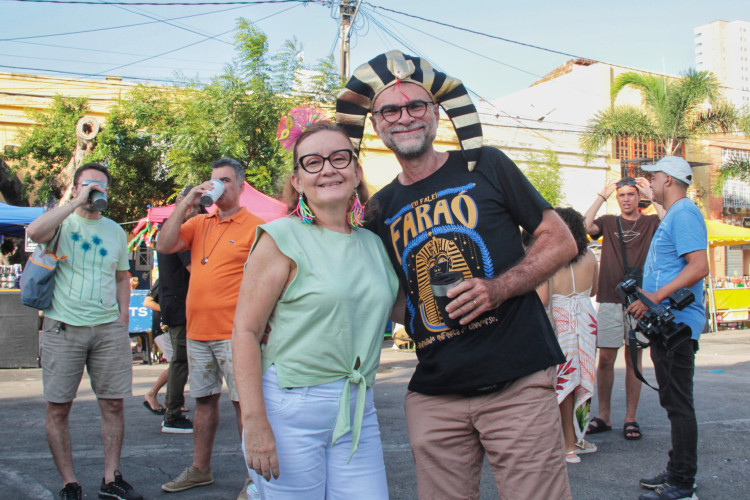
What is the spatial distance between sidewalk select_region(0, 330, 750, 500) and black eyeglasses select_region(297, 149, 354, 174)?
2.47 meters

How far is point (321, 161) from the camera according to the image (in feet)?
7.25

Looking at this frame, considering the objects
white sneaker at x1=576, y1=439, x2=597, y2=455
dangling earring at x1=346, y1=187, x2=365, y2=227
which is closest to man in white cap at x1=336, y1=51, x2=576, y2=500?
dangling earring at x1=346, y1=187, x2=365, y2=227

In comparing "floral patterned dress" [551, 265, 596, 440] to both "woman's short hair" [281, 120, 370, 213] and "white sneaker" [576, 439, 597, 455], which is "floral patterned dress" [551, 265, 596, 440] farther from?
"woman's short hair" [281, 120, 370, 213]

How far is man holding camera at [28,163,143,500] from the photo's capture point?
3.81 meters

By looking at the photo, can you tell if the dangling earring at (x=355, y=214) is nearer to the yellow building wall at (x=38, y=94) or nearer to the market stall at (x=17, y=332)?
the market stall at (x=17, y=332)

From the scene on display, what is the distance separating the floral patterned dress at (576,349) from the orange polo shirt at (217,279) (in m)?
2.37

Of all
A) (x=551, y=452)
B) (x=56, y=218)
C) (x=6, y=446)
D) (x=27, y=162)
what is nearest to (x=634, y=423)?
(x=551, y=452)

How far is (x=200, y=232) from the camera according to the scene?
429 centimetres

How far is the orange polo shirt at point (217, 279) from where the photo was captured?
4.12m

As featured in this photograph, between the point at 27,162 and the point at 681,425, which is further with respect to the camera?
the point at 27,162

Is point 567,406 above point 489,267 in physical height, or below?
below

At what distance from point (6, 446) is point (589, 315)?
4907 millimetres

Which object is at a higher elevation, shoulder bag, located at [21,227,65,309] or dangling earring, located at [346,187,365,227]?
dangling earring, located at [346,187,365,227]

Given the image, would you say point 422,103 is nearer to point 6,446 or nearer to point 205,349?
point 205,349
